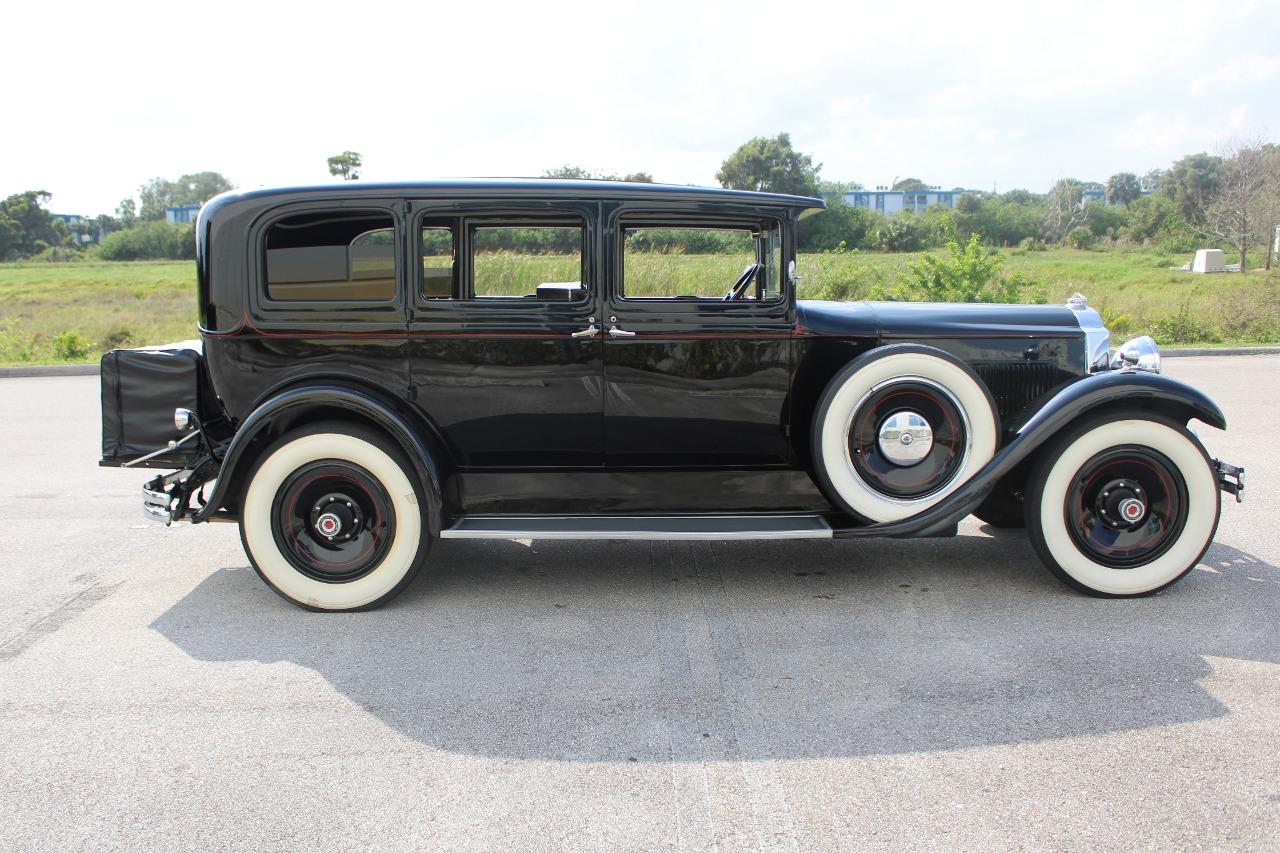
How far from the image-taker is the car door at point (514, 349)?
13.9 ft

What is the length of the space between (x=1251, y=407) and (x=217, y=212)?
30.6 ft

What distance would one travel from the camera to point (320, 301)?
4.26 metres

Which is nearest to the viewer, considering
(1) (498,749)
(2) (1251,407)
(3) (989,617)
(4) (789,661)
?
(1) (498,749)

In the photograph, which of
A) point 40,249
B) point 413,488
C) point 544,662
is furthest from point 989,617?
point 40,249

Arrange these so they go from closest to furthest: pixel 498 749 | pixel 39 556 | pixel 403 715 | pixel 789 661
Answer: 1. pixel 498 749
2. pixel 403 715
3. pixel 789 661
4. pixel 39 556

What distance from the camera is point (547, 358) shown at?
4.27m

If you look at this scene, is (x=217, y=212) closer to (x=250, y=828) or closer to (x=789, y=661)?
(x=250, y=828)

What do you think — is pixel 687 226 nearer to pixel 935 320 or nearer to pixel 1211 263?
pixel 935 320

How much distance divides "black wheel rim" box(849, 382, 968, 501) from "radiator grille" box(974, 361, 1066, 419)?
1.74ft

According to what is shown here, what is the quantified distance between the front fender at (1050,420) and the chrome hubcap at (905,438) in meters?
0.26

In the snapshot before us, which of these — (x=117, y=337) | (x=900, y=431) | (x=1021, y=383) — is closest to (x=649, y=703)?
(x=900, y=431)

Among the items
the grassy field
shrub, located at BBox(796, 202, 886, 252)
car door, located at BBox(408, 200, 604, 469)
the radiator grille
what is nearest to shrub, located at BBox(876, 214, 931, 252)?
the grassy field

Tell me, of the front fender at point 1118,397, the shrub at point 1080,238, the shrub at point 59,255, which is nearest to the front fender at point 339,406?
the front fender at point 1118,397

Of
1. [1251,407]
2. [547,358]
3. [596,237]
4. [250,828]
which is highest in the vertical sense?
[596,237]
